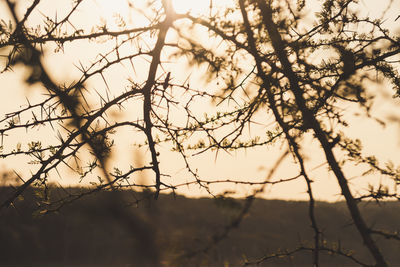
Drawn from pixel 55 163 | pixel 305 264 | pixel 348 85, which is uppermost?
pixel 348 85

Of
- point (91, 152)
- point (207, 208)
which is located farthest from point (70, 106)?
point (207, 208)

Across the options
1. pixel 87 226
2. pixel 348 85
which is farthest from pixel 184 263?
pixel 87 226

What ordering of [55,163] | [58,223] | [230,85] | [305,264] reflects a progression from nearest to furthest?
[55,163] < [230,85] < [305,264] < [58,223]

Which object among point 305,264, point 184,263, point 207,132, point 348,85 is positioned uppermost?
point 348,85

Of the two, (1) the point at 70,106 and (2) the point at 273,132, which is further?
(2) the point at 273,132

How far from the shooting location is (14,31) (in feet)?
5.36

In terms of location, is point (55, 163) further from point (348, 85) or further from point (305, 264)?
point (305, 264)

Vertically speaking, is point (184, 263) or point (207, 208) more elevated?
point (207, 208)

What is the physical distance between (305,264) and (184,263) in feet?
33.1

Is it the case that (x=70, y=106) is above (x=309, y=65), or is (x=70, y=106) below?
below

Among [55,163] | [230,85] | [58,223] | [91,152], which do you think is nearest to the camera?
[55,163]

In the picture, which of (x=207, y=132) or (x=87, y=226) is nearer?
(x=207, y=132)

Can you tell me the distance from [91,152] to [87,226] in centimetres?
1066

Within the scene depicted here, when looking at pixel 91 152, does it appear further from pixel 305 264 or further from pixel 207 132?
→ pixel 305 264
